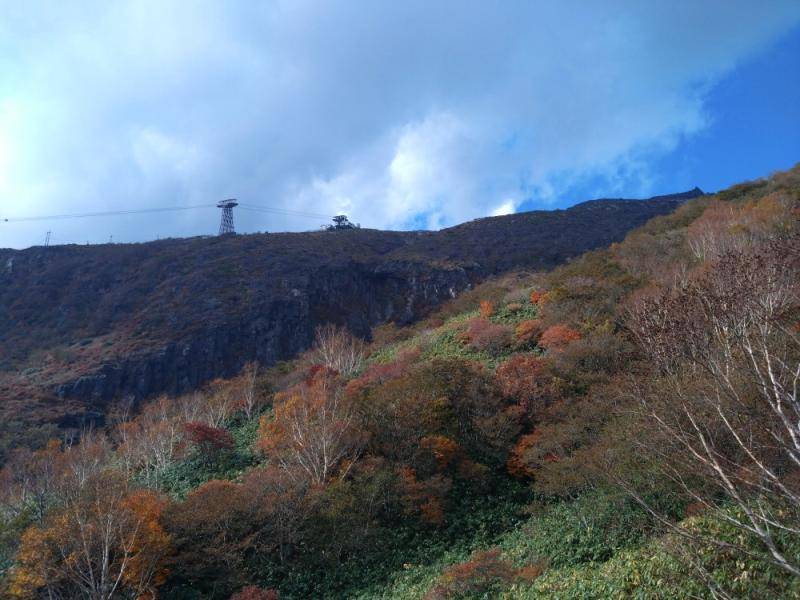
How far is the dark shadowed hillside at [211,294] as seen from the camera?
59594 millimetres

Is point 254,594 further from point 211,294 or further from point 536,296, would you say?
point 211,294

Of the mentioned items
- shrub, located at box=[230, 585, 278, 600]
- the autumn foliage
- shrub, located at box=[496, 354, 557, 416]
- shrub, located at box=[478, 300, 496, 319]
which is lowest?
shrub, located at box=[230, 585, 278, 600]

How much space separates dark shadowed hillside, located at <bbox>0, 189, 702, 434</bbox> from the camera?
5959 centimetres

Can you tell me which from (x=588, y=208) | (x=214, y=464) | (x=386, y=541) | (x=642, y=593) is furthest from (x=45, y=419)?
(x=588, y=208)

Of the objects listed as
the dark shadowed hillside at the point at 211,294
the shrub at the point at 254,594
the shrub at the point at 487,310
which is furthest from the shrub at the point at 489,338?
the dark shadowed hillside at the point at 211,294

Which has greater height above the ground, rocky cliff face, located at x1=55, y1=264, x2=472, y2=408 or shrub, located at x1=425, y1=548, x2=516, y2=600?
rocky cliff face, located at x1=55, y1=264, x2=472, y2=408

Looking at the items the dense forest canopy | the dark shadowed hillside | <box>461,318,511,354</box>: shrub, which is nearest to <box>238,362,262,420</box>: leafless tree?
the dense forest canopy

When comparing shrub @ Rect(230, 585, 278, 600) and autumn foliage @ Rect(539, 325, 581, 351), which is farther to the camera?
autumn foliage @ Rect(539, 325, 581, 351)

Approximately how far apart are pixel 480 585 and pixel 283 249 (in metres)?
75.2

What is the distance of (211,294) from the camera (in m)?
72.4

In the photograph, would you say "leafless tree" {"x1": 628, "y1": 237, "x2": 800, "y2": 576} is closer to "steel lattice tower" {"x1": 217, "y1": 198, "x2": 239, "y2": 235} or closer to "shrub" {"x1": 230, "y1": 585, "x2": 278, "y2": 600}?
"shrub" {"x1": 230, "y1": 585, "x2": 278, "y2": 600}

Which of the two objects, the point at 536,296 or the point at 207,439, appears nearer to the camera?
the point at 207,439

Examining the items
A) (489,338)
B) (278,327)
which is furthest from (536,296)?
(278,327)

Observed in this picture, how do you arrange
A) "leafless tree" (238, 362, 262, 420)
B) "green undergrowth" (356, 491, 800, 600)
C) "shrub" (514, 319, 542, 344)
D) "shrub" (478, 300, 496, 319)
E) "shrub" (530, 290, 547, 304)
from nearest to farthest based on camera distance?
"green undergrowth" (356, 491, 800, 600), "shrub" (514, 319, 542, 344), "leafless tree" (238, 362, 262, 420), "shrub" (530, 290, 547, 304), "shrub" (478, 300, 496, 319)
